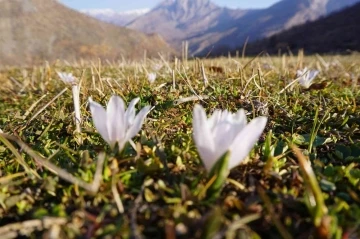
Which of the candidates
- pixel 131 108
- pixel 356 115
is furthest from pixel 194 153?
pixel 356 115

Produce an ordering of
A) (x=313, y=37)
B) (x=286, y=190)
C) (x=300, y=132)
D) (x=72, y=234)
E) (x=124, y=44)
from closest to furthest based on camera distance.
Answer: (x=72, y=234) → (x=286, y=190) → (x=300, y=132) → (x=313, y=37) → (x=124, y=44)

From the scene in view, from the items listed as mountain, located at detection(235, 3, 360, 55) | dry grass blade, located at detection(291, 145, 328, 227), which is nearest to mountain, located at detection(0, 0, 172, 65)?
mountain, located at detection(235, 3, 360, 55)

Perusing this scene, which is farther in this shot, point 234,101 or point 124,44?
point 124,44

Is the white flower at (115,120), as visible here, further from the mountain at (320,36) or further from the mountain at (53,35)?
the mountain at (53,35)

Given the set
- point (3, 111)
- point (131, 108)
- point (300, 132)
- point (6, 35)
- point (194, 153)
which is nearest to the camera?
point (131, 108)

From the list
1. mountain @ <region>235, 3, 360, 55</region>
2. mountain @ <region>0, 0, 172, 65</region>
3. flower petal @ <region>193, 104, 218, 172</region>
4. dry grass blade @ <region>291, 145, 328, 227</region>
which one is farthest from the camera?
mountain @ <region>0, 0, 172, 65</region>

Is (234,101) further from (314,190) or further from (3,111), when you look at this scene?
(3,111)

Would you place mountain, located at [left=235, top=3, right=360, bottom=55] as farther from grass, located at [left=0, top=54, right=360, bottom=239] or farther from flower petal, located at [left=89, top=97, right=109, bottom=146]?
flower petal, located at [left=89, top=97, right=109, bottom=146]

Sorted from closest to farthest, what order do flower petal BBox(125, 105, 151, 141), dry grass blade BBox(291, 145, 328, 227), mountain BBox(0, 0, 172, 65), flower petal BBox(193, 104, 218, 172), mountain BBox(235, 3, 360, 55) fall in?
dry grass blade BBox(291, 145, 328, 227) < flower petal BBox(193, 104, 218, 172) < flower petal BBox(125, 105, 151, 141) < mountain BBox(235, 3, 360, 55) < mountain BBox(0, 0, 172, 65)
